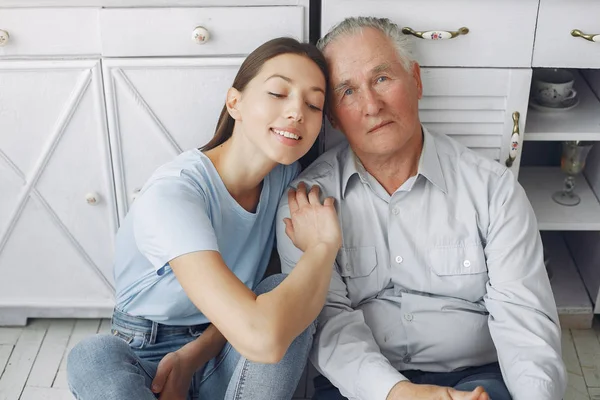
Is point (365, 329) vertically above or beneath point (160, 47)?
beneath

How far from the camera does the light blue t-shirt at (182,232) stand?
1.67m

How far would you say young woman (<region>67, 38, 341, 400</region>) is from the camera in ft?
5.37

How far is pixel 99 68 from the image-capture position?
200 centimetres

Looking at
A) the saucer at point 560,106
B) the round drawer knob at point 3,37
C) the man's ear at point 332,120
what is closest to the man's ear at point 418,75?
the man's ear at point 332,120

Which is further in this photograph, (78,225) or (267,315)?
(78,225)

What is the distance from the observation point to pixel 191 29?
1.96 m

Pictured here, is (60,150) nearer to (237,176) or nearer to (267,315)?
(237,176)

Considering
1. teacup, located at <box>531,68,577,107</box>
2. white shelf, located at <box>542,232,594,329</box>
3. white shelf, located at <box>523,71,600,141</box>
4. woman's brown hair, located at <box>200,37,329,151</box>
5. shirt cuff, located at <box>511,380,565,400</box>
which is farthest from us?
white shelf, located at <box>542,232,594,329</box>

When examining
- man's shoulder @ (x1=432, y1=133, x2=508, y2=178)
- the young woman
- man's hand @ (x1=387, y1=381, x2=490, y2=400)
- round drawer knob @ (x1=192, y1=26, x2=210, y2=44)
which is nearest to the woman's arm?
the young woman

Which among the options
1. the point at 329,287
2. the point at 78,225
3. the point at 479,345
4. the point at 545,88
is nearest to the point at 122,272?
the point at 78,225

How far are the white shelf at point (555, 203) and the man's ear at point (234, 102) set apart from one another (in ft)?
3.21

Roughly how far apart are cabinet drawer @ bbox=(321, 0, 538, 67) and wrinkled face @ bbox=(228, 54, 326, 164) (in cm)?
22

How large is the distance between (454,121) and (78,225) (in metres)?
1.07

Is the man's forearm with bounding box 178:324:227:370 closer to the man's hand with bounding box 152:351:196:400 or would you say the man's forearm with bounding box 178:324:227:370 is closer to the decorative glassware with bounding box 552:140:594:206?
the man's hand with bounding box 152:351:196:400
